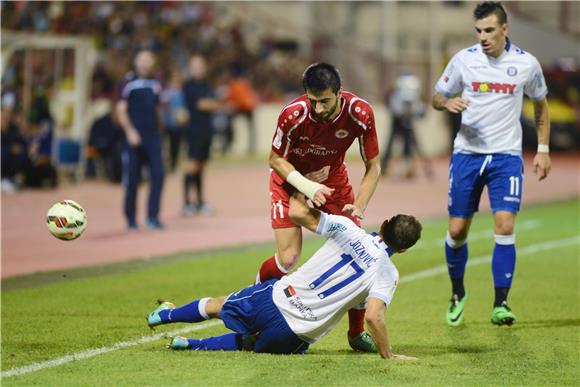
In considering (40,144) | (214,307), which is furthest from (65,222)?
(40,144)

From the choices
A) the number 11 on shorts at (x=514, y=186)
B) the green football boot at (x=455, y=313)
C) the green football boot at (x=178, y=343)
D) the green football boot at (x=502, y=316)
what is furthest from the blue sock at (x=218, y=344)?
the number 11 on shorts at (x=514, y=186)

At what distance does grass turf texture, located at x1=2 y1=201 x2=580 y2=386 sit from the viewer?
7.32m

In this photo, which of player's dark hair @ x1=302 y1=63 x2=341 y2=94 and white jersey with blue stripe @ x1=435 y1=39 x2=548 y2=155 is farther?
white jersey with blue stripe @ x1=435 y1=39 x2=548 y2=155

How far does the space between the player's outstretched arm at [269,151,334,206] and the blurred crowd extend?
14915 mm

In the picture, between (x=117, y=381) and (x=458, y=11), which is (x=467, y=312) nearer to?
(x=117, y=381)

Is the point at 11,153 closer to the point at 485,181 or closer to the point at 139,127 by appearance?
the point at 139,127

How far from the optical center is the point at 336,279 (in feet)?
25.5

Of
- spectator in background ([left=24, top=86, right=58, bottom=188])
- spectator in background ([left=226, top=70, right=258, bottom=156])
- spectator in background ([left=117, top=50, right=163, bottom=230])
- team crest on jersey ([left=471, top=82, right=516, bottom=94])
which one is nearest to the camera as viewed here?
team crest on jersey ([left=471, top=82, right=516, bottom=94])

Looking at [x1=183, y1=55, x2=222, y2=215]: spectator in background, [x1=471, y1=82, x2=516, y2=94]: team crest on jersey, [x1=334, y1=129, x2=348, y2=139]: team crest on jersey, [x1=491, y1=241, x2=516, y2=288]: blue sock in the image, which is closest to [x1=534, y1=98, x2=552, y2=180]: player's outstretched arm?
[x1=471, y1=82, x2=516, y2=94]: team crest on jersey

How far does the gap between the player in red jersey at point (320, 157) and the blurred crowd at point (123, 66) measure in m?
14.6

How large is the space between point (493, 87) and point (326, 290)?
9.58ft

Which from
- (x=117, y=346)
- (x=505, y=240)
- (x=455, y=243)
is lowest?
(x=117, y=346)

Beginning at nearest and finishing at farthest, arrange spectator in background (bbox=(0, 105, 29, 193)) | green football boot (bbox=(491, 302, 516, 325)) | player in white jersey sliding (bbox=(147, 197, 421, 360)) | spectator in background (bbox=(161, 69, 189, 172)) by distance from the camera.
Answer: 1. player in white jersey sliding (bbox=(147, 197, 421, 360))
2. green football boot (bbox=(491, 302, 516, 325))
3. spectator in background (bbox=(0, 105, 29, 193))
4. spectator in background (bbox=(161, 69, 189, 172))

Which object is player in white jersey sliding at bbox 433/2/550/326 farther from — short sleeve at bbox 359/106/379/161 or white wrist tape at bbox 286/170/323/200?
white wrist tape at bbox 286/170/323/200
